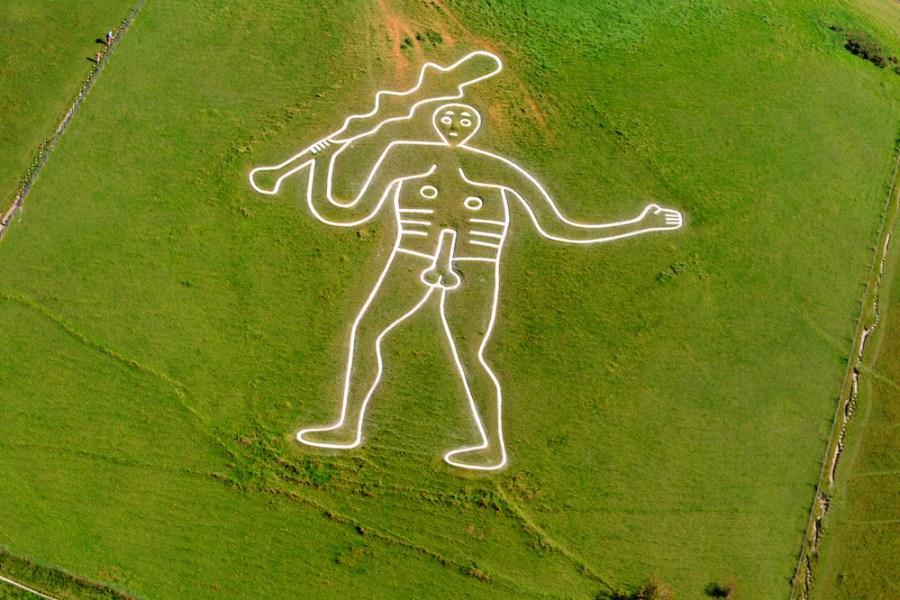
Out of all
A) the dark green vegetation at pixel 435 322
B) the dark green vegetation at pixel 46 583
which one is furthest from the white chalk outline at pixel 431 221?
the dark green vegetation at pixel 46 583

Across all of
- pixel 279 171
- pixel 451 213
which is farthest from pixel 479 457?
pixel 279 171

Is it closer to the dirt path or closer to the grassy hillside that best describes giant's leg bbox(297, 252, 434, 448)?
the dirt path

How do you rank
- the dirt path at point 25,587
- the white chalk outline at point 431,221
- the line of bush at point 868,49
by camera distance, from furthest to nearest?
the line of bush at point 868,49
the white chalk outline at point 431,221
the dirt path at point 25,587

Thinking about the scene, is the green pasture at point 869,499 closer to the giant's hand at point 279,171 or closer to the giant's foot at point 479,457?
the giant's foot at point 479,457

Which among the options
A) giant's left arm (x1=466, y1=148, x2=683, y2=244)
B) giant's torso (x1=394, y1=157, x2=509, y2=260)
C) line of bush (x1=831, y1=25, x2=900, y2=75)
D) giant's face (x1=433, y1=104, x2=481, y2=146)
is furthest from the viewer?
line of bush (x1=831, y1=25, x2=900, y2=75)

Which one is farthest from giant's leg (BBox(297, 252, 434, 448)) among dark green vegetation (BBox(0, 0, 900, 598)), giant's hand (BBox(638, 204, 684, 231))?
giant's hand (BBox(638, 204, 684, 231))
